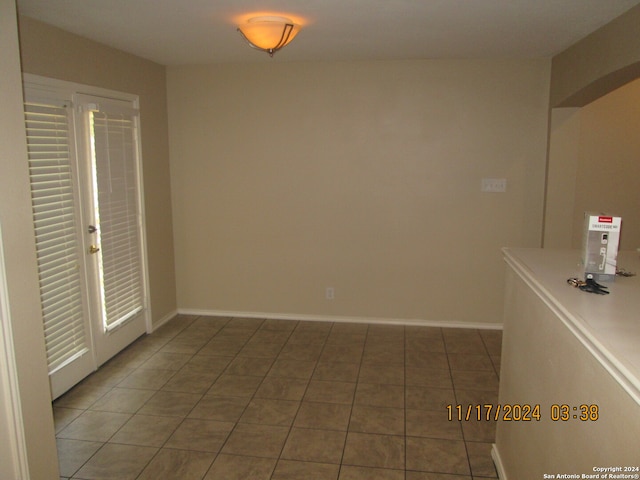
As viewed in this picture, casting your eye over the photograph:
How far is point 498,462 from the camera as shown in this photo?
8.62ft

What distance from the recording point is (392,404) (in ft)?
10.9

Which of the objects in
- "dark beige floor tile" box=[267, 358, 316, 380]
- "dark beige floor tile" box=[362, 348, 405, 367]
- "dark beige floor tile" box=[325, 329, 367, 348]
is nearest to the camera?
"dark beige floor tile" box=[267, 358, 316, 380]

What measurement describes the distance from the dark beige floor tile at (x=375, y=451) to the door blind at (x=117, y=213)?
85.2 inches

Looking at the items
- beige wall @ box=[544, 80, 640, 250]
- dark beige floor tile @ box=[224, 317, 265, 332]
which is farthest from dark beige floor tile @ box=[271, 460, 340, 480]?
beige wall @ box=[544, 80, 640, 250]

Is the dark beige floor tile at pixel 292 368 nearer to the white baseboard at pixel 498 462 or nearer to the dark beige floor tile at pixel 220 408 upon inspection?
the dark beige floor tile at pixel 220 408

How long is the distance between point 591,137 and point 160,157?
3870 mm

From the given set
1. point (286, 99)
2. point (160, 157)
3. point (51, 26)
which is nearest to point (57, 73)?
point (51, 26)

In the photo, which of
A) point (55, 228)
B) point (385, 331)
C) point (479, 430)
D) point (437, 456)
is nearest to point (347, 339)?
point (385, 331)

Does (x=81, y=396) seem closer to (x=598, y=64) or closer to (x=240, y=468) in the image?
(x=240, y=468)

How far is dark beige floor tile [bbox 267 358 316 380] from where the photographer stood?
3771 mm

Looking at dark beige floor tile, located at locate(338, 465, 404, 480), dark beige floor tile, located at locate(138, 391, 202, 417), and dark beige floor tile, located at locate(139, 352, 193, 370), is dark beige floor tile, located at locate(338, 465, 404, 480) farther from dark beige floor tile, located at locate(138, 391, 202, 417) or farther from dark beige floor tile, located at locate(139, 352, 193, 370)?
dark beige floor tile, located at locate(139, 352, 193, 370)

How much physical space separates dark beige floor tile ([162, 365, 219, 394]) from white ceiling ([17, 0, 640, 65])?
2423 millimetres

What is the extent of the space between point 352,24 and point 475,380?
8.47ft

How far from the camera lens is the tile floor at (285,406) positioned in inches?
107
